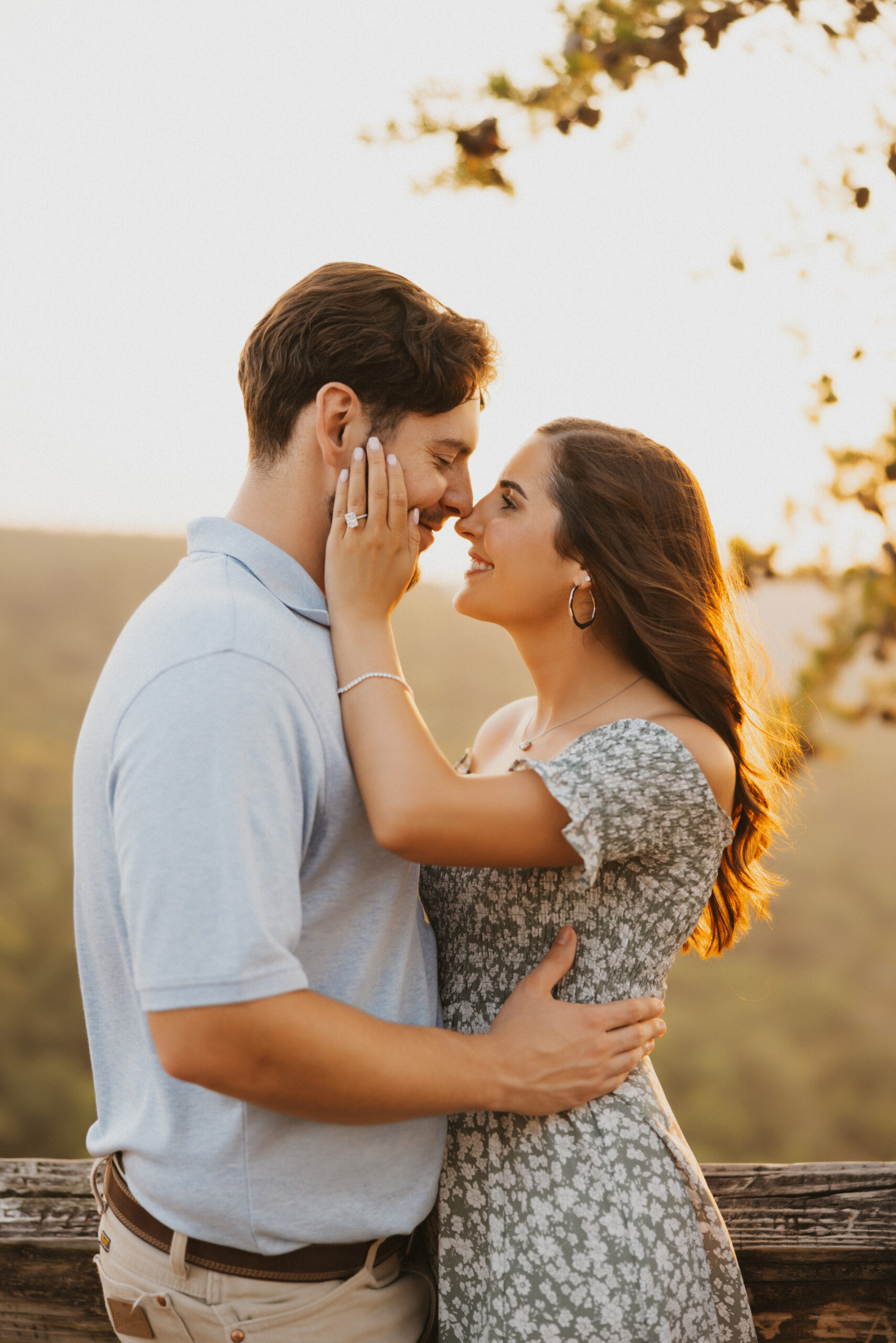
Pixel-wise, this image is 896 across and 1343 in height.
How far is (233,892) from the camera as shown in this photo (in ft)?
3.22

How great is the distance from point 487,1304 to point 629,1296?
22 cm

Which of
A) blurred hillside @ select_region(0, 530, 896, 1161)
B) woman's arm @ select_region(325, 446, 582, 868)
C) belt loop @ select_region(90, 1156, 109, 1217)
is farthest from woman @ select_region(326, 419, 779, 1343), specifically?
blurred hillside @ select_region(0, 530, 896, 1161)

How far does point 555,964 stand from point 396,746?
51cm

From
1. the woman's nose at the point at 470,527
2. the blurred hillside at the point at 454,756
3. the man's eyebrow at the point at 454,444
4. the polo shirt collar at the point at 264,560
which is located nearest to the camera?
the polo shirt collar at the point at 264,560

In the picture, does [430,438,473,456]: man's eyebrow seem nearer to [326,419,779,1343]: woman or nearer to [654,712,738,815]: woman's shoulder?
[326,419,779,1343]: woman

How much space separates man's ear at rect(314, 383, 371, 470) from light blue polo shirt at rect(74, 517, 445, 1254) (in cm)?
21

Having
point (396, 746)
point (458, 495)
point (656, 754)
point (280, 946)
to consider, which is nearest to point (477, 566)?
point (458, 495)

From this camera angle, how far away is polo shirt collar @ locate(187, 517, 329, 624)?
135cm

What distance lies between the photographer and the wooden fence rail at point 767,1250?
4.96 ft

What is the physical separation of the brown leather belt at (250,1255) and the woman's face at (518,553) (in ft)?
3.73

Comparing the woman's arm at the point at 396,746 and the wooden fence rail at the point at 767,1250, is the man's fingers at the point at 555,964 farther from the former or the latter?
the wooden fence rail at the point at 767,1250

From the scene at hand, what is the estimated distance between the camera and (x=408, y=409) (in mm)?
1557

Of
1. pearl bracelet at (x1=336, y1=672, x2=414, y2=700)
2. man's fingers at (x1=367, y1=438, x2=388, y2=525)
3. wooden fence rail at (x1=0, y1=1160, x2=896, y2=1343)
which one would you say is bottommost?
wooden fence rail at (x1=0, y1=1160, x2=896, y2=1343)

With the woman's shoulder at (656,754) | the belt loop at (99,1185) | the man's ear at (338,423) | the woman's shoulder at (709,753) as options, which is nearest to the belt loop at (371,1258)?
the belt loop at (99,1185)
